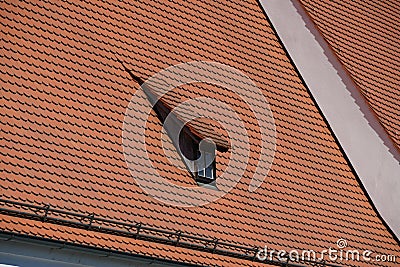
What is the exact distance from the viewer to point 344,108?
41.9 ft

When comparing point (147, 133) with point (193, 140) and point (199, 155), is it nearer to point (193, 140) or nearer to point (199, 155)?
point (193, 140)

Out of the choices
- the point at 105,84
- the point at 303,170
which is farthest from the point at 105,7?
the point at 303,170

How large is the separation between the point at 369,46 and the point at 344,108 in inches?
45.0

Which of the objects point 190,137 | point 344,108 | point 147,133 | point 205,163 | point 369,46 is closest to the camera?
point 147,133

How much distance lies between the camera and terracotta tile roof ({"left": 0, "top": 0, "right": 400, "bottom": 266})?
9867 mm

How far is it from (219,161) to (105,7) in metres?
1.69

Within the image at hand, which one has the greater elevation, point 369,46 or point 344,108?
point 369,46

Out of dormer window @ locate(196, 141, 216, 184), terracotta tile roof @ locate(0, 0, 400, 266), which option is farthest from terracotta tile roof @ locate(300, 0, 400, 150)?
dormer window @ locate(196, 141, 216, 184)

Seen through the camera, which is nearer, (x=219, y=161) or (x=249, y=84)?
(x=219, y=161)

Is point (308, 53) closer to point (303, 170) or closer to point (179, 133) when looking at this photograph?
point (303, 170)

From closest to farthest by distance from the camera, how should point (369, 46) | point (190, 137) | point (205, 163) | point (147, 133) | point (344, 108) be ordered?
point (147, 133) → point (190, 137) → point (205, 163) → point (344, 108) → point (369, 46)

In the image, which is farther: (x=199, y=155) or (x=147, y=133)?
(x=199, y=155)

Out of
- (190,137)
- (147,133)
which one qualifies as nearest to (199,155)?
(190,137)

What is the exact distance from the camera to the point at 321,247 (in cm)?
1139
